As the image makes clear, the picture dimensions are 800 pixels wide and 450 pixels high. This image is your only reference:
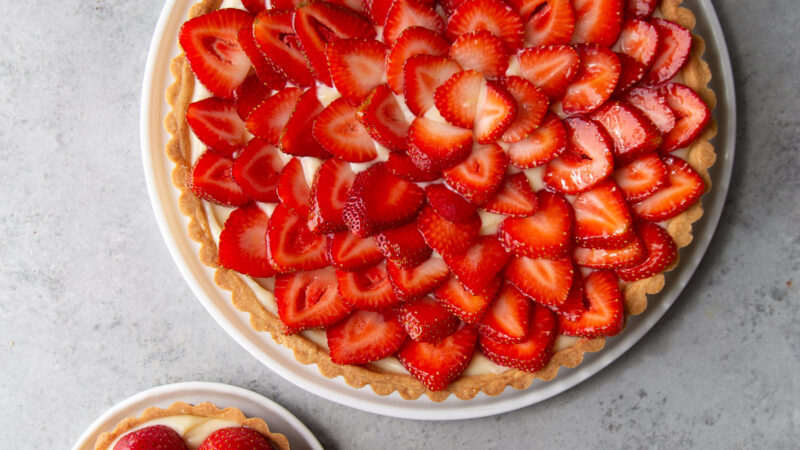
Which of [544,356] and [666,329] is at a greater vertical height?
[544,356]

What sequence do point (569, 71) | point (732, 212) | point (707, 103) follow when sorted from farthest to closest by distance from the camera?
point (732, 212) < point (707, 103) < point (569, 71)

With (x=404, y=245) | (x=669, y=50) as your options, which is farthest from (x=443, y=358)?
(x=669, y=50)

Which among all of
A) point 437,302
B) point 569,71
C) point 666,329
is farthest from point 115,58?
point 666,329

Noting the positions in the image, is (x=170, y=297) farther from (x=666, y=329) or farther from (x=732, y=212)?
(x=732, y=212)

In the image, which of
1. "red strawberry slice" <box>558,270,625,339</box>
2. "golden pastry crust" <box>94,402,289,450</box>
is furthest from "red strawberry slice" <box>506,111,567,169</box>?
"golden pastry crust" <box>94,402,289,450</box>

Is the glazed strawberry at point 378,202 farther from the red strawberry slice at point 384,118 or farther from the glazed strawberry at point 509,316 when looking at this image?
the glazed strawberry at point 509,316

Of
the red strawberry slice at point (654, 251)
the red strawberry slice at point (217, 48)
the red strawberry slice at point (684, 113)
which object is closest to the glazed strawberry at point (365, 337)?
the red strawberry slice at point (654, 251)
